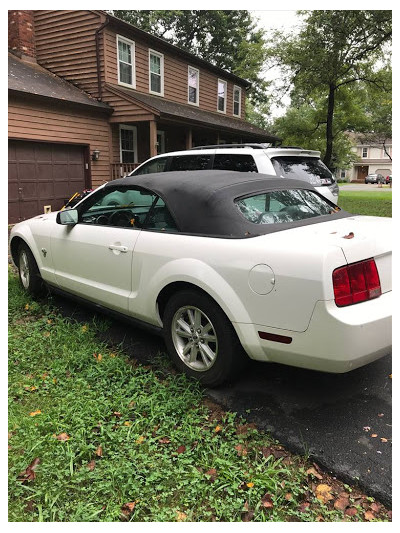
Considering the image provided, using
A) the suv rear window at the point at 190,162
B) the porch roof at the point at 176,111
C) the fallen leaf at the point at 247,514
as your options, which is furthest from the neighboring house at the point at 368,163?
the fallen leaf at the point at 247,514

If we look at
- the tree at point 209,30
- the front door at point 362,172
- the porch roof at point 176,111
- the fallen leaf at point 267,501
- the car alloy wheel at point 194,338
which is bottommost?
the fallen leaf at point 267,501

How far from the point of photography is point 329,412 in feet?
9.41

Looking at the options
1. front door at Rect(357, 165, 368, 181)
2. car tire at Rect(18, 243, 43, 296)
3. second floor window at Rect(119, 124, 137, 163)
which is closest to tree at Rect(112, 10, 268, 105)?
second floor window at Rect(119, 124, 137, 163)

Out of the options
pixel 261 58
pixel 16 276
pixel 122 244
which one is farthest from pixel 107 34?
pixel 122 244

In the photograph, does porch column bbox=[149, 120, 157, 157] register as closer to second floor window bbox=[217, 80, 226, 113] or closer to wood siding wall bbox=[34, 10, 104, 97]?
wood siding wall bbox=[34, 10, 104, 97]

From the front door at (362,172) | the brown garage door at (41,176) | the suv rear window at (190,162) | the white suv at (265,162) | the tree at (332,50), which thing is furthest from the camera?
the front door at (362,172)

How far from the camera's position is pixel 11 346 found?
12.8 ft

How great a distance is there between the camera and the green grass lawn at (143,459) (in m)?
2.11

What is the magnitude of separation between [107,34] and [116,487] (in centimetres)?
1421

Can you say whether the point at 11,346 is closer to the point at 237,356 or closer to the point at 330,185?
the point at 237,356

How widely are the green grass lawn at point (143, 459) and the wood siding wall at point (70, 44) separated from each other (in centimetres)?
1277

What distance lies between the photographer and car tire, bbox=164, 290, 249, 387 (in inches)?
114

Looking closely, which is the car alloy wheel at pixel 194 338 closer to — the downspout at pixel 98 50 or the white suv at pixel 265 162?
the white suv at pixel 265 162

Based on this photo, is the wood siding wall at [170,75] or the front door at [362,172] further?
the front door at [362,172]
